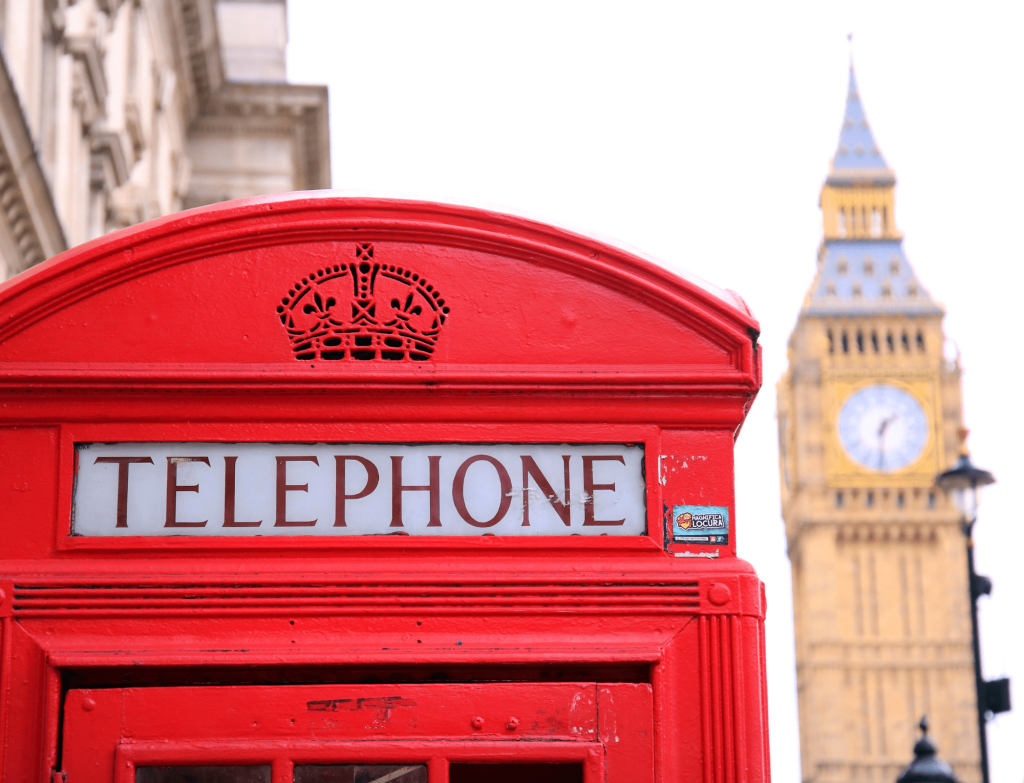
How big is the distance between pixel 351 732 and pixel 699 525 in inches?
24.2

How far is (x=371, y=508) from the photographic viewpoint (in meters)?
2.28

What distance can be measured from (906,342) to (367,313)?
214 ft

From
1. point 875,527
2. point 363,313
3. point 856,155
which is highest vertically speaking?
point 856,155

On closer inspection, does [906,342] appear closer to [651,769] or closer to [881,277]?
[881,277]

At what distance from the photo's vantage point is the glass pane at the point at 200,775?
7.05ft

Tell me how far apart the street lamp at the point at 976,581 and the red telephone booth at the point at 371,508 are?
857cm

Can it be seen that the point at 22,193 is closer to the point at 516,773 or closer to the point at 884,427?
the point at 516,773

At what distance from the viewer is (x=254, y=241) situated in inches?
95.3

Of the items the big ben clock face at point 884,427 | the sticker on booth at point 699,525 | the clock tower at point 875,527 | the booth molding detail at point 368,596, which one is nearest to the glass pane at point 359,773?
A: the booth molding detail at point 368,596

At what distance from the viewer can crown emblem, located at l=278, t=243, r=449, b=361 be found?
2.37 meters

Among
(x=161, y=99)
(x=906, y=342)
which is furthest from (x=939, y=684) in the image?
(x=161, y=99)

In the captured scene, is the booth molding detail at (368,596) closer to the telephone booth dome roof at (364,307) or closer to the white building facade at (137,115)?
the telephone booth dome roof at (364,307)

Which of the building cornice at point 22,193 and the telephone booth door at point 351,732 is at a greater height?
the building cornice at point 22,193

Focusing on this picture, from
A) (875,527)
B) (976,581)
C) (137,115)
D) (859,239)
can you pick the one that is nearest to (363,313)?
(976,581)
